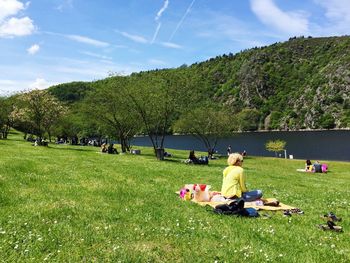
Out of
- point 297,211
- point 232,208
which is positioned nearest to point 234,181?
point 232,208

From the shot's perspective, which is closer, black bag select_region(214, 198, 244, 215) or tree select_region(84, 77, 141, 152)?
black bag select_region(214, 198, 244, 215)

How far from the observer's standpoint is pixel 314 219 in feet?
49.3

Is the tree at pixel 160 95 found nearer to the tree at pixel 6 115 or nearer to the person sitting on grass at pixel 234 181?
the person sitting on grass at pixel 234 181

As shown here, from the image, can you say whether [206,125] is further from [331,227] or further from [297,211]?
[331,227]

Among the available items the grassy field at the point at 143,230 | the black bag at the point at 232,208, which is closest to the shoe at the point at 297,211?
the grassy field at the point at 143,230

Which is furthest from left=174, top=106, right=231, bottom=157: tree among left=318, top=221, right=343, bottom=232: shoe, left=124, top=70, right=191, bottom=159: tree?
left=318, top=221, right=343, bottom=232: shoe

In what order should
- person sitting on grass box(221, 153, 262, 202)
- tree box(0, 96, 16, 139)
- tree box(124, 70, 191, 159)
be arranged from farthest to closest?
tree box(0, 96, 16, 139) → tree box(124, 70, 191, 159) → person sitting on grass box(221, 153, 262, 202)

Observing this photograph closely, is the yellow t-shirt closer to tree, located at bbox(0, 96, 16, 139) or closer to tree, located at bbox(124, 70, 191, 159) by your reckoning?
tree, located at bbox(124, 70, 191, 159)

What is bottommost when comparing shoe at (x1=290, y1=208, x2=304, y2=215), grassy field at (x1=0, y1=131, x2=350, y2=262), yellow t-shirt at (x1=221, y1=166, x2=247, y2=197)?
grassy field at (x1=0, y1=131, x2=350, y2=262)

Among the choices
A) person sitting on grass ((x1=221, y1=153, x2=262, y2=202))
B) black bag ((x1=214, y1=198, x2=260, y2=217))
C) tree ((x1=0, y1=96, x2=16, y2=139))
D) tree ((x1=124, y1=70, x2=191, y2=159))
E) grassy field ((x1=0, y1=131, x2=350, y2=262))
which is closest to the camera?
grassy field ((x1=0, y1=131, x2=350, y2=262))

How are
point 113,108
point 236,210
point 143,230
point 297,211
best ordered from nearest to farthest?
point 143,230 < point 236,210 < point 297,211 < point 113,108

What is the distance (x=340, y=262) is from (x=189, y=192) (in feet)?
30.1

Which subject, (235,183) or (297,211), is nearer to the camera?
(235,183)

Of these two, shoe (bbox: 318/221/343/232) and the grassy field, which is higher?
shoe (bbox: 318/221/343/232)
